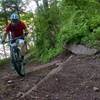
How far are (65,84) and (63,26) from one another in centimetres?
543

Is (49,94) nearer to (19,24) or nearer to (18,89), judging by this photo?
(18,89)

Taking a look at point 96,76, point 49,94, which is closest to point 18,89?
point 49,94

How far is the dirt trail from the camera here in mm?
6938

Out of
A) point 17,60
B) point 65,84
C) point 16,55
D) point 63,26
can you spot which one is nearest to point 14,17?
point 16,55

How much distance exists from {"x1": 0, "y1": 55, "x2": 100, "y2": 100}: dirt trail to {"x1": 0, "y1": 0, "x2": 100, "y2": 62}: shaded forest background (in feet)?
5.01

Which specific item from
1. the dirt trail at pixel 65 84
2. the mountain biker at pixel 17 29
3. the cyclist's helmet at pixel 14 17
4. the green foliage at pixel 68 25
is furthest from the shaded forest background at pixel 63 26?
the cyclist's helmet at pixel 14 17

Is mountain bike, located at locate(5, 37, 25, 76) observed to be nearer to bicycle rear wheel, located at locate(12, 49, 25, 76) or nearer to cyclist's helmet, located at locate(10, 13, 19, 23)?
bicycle rear wheel, located at locate(12, 49, 25, 76)

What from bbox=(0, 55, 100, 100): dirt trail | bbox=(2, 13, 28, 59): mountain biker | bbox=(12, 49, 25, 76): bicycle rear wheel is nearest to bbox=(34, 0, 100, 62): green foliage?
bbox=(0, 55, 100, 100): dirt trail

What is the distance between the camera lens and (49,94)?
7105 millimetres

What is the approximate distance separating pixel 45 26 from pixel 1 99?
6921 mm

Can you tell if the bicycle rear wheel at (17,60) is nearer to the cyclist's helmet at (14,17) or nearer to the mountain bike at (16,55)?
the mountain bike at (16,55)

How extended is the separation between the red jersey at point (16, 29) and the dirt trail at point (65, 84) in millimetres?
1221

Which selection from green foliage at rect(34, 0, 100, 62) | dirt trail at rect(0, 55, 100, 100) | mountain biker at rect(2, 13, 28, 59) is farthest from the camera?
green foliage at rect(34, 0, 100, 62)

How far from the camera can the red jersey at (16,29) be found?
951 cm
